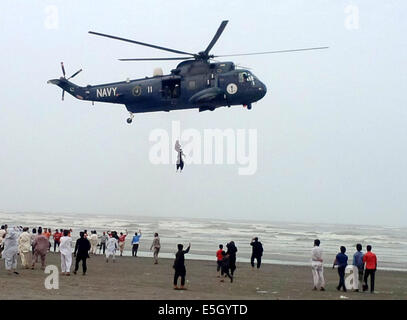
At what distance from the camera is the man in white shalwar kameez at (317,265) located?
18734mm

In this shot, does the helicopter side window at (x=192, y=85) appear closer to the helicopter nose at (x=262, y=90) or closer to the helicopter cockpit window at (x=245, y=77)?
the helicopter cockpit window at (x=245, y=77)

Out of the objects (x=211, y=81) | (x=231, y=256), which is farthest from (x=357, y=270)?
(x=211, y=81)

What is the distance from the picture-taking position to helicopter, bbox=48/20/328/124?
2602cm

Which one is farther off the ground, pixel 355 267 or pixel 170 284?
pixel 355 267

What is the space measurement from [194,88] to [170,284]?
1035cm

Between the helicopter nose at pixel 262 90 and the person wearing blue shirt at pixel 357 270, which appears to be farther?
the helicopter nose at pixel 262 90

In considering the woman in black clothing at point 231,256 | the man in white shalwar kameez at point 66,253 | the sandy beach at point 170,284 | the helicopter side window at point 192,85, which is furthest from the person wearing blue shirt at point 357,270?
the helicopter side window at point 192,85

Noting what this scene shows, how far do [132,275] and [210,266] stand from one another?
674 cm

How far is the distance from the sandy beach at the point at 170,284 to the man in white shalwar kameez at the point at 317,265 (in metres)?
0.40

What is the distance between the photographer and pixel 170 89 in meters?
27.0

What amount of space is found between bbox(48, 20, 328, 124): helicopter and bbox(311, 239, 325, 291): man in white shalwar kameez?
371 inches

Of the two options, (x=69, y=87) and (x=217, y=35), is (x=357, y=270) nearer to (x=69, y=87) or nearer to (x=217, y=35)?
(x=217, y=35)

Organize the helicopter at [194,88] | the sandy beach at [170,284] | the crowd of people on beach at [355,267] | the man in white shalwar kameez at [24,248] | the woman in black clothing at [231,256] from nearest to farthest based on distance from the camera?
1. the sandy beach at [170,284]
2. the crowd of people on beach at [355,267]
3. the woman in black clothing at [231,256]
4. the man in white shalwar kameez at [24,248]
5. the helicopter at [194,88]

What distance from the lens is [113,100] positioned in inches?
1128
